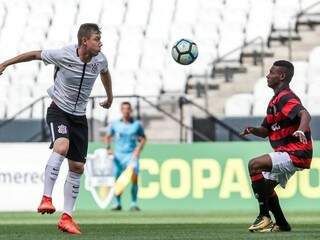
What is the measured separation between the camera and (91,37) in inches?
417

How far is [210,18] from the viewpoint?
26.8 m

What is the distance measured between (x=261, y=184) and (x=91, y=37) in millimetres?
2306

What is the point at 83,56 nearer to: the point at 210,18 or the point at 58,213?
the point at 58,213

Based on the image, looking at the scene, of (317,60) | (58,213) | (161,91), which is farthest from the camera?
(161,91)

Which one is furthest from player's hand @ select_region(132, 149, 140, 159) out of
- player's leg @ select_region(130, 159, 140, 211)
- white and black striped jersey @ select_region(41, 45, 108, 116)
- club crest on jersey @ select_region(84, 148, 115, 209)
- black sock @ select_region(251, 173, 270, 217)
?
black sock @ select_region(251, 173, 270, 217)

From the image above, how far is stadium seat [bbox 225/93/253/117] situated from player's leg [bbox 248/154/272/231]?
12.1 m

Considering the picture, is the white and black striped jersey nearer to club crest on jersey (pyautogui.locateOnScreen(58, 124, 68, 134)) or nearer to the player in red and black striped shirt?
club crest on jersey (pyautogui.locateOnScreen(58, 124, 68, 134))

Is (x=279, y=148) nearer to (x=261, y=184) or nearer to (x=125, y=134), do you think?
(x=261, y=184)

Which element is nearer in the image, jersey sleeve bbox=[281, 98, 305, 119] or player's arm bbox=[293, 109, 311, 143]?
player's arm bbox=[293, 109, 311, 143]

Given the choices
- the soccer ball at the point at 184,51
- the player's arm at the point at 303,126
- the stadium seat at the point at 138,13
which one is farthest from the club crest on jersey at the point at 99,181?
the player's arm at the point at 303,126

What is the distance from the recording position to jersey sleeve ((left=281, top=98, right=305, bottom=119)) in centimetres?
1053

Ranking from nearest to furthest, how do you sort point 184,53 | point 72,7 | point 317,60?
point 184,53 → point 317,60 → point 72,7

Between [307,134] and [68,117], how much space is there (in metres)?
2.46

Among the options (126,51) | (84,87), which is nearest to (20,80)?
(126,51)
